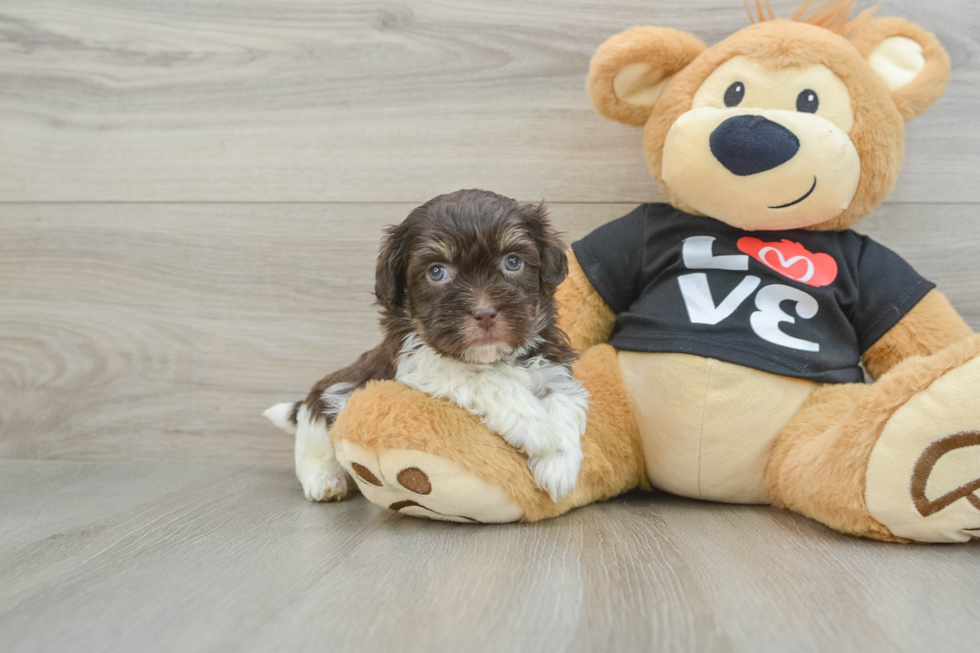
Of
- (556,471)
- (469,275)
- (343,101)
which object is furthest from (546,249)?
(343,101)

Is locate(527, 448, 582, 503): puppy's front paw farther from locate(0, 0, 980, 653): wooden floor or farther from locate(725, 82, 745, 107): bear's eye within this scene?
locate(725, 82, 745, 107): bear's eye

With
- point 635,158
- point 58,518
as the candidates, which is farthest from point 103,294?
point 635,158

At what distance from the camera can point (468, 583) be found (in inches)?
44.3

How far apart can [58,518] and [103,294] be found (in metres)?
0.84

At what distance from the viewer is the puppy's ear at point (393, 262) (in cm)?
139

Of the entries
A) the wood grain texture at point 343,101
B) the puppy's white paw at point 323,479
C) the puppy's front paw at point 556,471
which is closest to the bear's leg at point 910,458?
the puppy's front paw at point 556,471

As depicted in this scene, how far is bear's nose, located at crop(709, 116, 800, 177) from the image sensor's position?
1.46 meters

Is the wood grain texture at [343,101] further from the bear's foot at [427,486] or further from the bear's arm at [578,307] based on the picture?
the bear's foot at [427,486]

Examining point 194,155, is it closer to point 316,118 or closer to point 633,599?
point 316,118

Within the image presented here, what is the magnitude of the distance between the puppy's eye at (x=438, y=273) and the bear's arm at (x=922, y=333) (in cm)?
104

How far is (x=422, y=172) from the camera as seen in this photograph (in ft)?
6.80

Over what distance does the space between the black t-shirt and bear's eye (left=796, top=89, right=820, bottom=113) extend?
28 cm

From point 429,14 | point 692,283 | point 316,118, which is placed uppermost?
point 429,14

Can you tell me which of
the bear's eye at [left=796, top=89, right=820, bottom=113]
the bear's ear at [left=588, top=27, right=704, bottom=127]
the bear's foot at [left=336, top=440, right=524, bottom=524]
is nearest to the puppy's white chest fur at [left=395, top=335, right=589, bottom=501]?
→ the bear's foot at [left=336, top=440, right=524, bottom=524]
